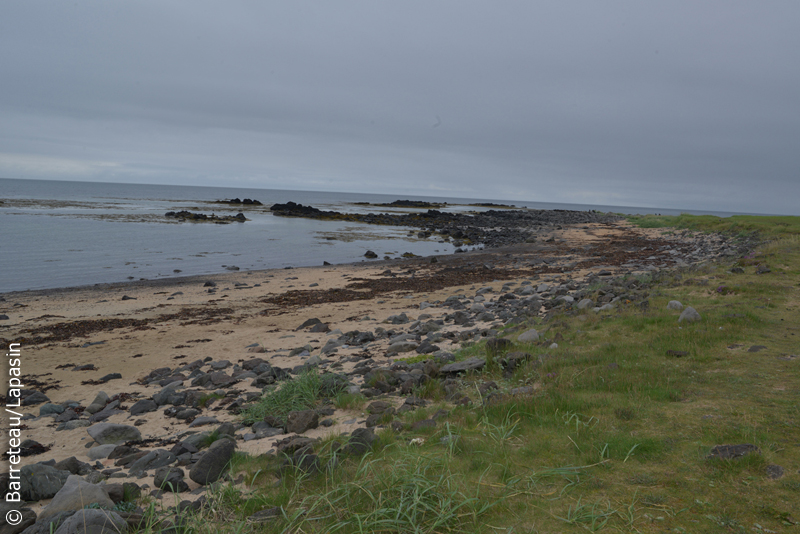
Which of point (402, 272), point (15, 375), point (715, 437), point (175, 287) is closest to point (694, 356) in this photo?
point (715, 437)

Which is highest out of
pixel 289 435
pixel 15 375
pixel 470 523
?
pixel 470 523

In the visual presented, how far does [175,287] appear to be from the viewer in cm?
2042

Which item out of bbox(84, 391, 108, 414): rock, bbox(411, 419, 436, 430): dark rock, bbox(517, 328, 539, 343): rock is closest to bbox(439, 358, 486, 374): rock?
bbox(517, 328, 539, 343): rock

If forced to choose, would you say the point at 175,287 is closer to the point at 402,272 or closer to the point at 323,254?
the point at 402,272

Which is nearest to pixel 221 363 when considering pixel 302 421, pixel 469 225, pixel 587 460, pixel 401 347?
pixel 401 347

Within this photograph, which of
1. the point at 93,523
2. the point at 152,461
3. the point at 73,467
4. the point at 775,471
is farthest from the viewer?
the point at 152,461

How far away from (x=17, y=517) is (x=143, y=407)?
4.01 m

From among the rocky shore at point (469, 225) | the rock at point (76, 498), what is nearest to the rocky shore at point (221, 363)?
the rock at point (76, 498)

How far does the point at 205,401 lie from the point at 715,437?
25.5 ft

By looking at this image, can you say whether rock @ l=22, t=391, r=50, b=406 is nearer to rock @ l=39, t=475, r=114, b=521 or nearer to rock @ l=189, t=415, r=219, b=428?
rock @ l=189, t=415, r=219, b=428

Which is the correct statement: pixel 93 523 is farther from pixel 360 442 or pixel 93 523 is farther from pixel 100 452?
pixel 100 452

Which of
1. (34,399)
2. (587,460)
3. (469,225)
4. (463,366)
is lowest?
(34,399)

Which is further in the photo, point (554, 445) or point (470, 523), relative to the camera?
point (554, 445)

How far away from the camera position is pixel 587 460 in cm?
420
